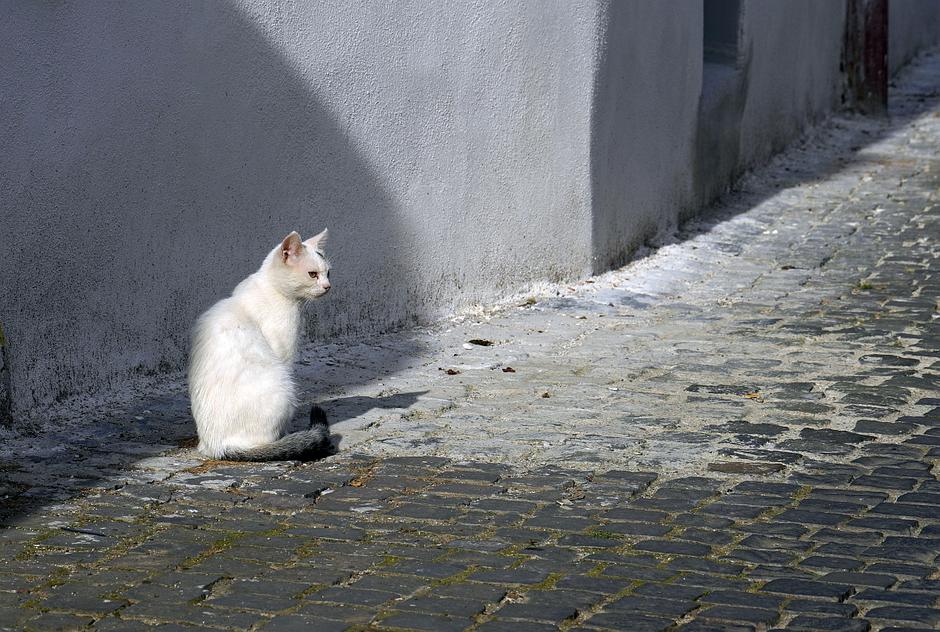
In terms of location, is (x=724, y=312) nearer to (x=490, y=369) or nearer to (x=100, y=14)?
(x=490, y=369)

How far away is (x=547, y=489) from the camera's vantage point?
528cm

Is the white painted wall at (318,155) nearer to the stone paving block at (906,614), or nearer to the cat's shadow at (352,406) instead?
the cat's shadow at (352,406)

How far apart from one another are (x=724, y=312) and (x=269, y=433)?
3850 mm

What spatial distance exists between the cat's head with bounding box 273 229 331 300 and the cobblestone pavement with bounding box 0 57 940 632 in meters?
0.66

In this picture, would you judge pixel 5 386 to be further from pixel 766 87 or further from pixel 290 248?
pixel 766 87

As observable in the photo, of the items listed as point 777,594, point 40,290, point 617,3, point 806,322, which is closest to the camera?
point 777,594

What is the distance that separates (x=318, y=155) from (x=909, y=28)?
13823 mm

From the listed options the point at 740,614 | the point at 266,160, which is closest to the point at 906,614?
the point at 740,614

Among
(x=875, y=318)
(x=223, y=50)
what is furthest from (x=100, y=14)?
(x=875, y=318)

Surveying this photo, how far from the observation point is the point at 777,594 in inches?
166

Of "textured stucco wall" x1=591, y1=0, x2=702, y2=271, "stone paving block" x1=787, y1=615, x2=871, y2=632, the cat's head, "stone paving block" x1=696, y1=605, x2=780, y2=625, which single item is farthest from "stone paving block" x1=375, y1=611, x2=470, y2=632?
"textured stucco wall" x1=591, y1=0, x2=702, y2=271

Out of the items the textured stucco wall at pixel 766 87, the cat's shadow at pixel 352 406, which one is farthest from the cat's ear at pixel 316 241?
the textured stucco wall at pixel 766 87

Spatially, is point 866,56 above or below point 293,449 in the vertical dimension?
above

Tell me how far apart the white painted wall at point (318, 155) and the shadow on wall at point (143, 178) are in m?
0.01
